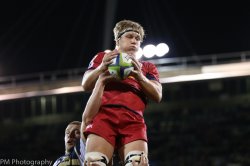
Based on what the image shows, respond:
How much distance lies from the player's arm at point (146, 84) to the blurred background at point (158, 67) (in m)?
13.9

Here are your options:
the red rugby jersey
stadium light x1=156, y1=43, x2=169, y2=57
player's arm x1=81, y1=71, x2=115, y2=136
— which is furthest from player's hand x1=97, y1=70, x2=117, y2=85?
stadium light x1=156, y1=43, x2=169, y2=57

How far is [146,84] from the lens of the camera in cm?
338

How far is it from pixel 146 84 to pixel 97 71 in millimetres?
349

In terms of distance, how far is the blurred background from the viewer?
60.5ft

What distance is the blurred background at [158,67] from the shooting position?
1844 cm

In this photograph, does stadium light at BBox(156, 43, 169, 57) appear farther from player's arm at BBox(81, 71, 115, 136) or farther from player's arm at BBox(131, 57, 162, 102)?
player's arm at BBox(81, 71, 115, 136)

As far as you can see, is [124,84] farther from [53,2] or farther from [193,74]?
[53,2]

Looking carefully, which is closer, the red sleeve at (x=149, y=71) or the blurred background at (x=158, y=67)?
the red sleeve at (x=149, y=71)

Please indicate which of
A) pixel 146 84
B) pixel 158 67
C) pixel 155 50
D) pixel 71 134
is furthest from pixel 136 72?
pixel 155 50

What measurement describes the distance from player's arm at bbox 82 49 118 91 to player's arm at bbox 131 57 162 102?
0.15 meters

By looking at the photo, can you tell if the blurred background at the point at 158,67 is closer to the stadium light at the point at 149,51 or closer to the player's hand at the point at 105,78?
the stadium light at the point at 149,51

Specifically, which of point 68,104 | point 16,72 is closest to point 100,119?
point 68,104

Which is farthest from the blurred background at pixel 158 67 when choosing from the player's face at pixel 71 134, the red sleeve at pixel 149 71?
the red sleeve at pixel 149 71

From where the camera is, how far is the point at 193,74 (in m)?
18.8
